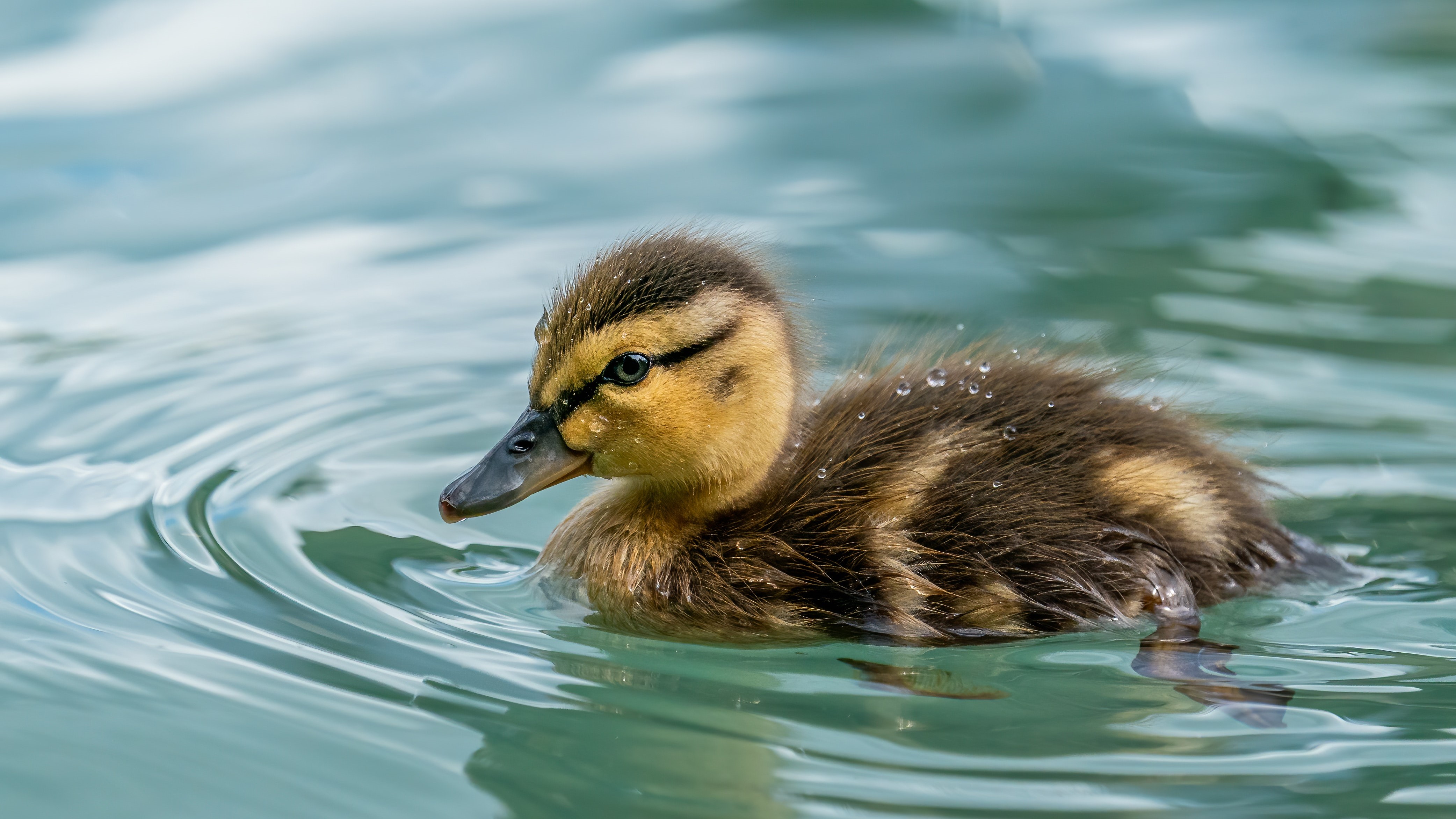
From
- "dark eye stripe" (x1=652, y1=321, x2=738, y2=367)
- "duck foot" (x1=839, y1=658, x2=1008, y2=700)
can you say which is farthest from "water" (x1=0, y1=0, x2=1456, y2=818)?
"dark eye stripe" (x1=652, y1=321, x2=738, y2=367)

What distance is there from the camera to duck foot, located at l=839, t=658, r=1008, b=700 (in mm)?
2508

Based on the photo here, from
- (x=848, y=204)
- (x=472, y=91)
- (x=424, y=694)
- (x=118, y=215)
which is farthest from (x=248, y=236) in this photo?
(x=424, y=694)

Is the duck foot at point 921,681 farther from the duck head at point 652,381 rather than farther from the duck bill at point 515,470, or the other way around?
the duck bill at point 515,470

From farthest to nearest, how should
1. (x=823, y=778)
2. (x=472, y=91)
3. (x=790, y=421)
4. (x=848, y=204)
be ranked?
(x=472, y=91) < (x=848, y=204) < (x=790, y=421) < (x=823, y=778)

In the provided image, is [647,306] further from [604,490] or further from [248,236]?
[248,236]

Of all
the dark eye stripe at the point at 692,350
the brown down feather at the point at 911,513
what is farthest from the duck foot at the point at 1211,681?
the dark eye stripe at the point at 692,350

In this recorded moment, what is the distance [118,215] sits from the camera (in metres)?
5.34

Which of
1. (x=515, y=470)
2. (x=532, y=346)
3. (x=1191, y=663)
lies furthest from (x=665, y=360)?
(x=532, y=346)

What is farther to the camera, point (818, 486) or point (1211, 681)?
point (818, 486)

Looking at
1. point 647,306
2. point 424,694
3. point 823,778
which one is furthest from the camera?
point 647,306

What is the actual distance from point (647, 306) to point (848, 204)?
2785 millimetres

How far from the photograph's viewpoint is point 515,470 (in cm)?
286

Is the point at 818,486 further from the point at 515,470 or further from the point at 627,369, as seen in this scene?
the point at 515,470

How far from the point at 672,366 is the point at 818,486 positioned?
358 millimetres
